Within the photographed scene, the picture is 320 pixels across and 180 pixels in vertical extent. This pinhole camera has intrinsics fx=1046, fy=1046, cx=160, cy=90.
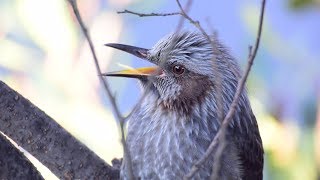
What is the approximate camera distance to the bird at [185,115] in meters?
4.51

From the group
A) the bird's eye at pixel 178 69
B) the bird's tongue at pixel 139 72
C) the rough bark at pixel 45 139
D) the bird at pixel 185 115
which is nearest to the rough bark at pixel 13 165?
the rough bark at pixel 45 139

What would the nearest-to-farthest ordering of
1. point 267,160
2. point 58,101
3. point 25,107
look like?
point 25,107
point 267,160
point 58,101

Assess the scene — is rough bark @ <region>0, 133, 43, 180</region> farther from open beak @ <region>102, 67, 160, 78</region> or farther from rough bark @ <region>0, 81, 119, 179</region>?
open beak @ <region>102, 67, 160, 78</region>

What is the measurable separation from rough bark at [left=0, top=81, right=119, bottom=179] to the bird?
17 cm

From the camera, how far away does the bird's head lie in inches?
181

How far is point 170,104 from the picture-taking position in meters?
4.62

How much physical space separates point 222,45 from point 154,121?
0.45 m

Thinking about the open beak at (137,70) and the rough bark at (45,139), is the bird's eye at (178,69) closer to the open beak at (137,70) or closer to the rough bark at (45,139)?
the open beak at (137,70)

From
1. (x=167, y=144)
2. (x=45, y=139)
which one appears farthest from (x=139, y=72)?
(x=45, y=139)

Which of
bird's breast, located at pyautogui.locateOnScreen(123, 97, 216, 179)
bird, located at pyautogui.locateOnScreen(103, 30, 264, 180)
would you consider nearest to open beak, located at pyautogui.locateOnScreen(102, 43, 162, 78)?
bird, located at pyautogui.locateOnScreen(103, 30, 264, 180)

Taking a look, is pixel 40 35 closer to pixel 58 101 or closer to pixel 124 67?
pixel 58 101

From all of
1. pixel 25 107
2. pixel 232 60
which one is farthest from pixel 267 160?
pixel 25 107

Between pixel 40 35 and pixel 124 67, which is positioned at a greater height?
pixel 124 67

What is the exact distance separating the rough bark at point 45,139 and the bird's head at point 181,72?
0.39 meters
